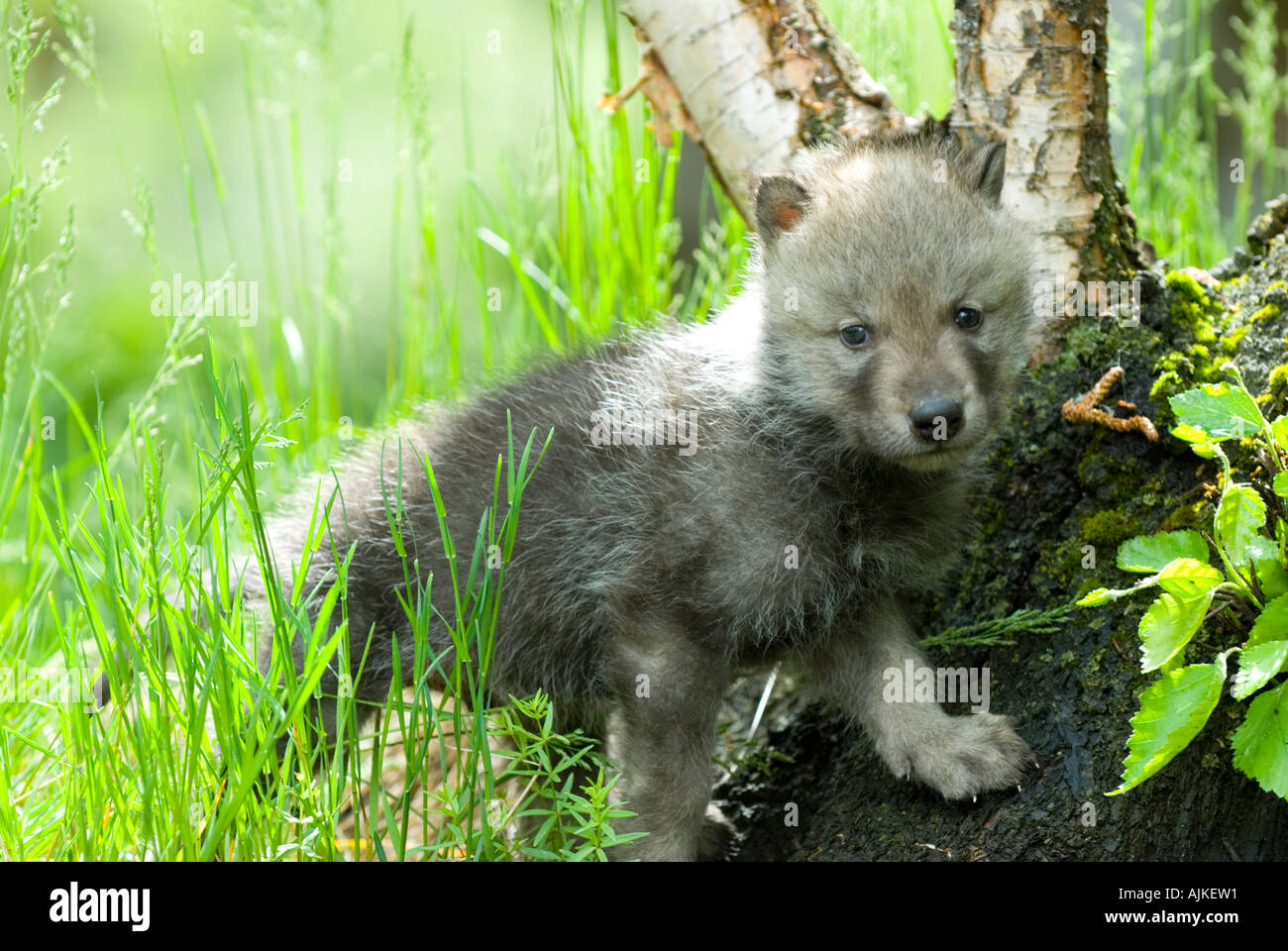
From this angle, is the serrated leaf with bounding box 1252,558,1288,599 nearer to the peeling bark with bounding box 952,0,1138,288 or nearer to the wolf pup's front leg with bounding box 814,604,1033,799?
the wolf pup's front leg with bounding box 814,604,1033,799

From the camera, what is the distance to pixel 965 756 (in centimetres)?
303

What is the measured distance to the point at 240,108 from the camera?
8.08 meters

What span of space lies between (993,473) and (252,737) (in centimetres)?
219

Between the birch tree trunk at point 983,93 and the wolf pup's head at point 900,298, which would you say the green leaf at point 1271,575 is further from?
the birch tree trunk at point 983,93

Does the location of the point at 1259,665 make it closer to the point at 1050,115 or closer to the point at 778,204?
the point at 778,204

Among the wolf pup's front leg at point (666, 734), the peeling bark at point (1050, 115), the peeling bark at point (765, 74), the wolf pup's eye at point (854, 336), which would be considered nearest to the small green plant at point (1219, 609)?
the wolf pup's eye at point (854, 336)

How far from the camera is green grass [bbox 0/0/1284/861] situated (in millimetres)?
2701

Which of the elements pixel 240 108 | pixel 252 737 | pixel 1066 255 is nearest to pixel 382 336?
pixel 240 108

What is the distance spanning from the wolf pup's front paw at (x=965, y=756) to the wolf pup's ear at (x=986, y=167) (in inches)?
53.7

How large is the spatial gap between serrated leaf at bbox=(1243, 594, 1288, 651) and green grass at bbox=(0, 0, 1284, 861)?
143 centimetres

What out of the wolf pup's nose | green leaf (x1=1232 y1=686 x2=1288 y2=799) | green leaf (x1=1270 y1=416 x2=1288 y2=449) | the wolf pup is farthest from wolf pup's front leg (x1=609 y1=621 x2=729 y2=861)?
green leaf (x1=1270 y1=416 x2=1288 y2=449)

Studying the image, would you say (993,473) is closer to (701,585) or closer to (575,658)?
(701,585)

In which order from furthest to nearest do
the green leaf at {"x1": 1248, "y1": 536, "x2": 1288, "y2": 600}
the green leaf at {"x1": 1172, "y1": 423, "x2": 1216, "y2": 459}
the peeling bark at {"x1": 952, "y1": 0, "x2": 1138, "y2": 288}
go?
the peeling bark at {"x1": 952, "y1": 0, "x2": 1138, "y2": 288}, the green leaf at {"x1": 1172, "y1": 423, "x2": 1216, "y2": 459}, the green leaf at {"x1": 1248, "y1": 536, "x2": 1288, "y2": 600}
